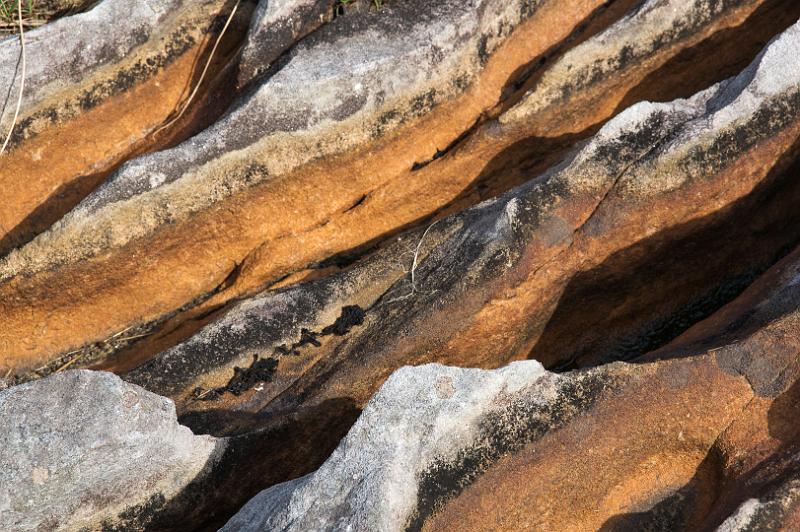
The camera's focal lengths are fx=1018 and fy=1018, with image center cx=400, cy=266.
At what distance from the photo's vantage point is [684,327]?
3.92m

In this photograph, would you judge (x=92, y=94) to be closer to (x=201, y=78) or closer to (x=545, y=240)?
(x=201, y=78)

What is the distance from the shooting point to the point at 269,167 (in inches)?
170

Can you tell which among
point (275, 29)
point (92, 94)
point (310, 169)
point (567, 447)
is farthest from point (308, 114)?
point (567, 447)

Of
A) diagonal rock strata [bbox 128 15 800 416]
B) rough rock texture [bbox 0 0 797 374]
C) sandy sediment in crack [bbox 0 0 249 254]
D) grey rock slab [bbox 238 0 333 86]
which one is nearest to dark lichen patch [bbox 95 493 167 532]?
diagonal rock strata [bbox 128 15 800 416]

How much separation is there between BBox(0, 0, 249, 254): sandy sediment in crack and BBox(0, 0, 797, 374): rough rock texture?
1.70 feet

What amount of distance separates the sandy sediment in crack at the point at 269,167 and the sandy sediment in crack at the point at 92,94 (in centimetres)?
51

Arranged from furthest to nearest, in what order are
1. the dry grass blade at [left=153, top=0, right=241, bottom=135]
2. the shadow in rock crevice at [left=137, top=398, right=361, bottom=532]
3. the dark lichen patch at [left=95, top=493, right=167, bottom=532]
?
the dry grass blade at [left=153, top=0, right=241, bottom=135]
the shadow in rock crevice at [left=137, top=398, right=361, bottom=532]
the dark lichen patch at [left=95, top=493, right=167, bottom=532]

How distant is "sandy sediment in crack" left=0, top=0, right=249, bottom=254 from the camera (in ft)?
15.3

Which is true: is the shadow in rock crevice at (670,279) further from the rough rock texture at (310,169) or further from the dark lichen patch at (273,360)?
the rough rock texture at (310,169)

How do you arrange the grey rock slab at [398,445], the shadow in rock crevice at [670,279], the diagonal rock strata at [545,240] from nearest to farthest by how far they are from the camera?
the grey rock slab at [398,445]
the diagonal rock strata at [545,240]
the shadow in rock crevice at [670,279]

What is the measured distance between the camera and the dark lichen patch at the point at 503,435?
271 centimetres

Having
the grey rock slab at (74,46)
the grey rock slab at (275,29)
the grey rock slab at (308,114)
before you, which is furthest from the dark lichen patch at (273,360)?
the grey rock slab at (74,46)

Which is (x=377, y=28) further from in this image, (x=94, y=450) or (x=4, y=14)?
(x=94, y=450)

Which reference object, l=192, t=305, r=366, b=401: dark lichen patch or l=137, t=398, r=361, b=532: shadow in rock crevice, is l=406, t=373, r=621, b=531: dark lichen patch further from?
l=192, t=305, r=366, b=401: dark lichen patch
